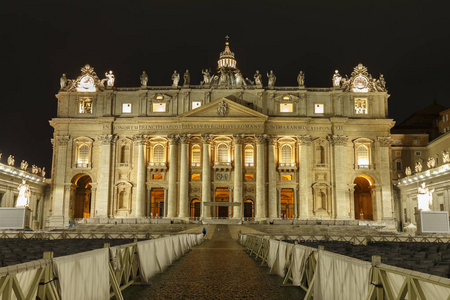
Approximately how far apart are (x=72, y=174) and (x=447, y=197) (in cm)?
4860

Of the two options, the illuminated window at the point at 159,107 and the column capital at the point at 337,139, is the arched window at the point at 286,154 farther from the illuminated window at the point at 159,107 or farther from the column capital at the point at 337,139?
the illuminated window at the point at 159,107

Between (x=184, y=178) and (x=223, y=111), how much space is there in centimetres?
1075

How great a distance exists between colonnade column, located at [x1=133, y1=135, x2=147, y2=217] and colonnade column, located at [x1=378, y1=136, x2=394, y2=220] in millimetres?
32995

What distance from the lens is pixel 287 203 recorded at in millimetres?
69125

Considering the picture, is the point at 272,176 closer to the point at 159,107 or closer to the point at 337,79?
the point at 337,79

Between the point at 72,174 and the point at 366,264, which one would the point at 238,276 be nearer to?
the point at 366,264

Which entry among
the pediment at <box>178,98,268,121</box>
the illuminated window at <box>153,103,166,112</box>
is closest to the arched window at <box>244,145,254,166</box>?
the pediment at <box>178,98,268,121</box>

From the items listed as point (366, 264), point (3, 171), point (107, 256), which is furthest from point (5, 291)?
point (3, 171)

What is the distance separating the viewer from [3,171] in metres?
53.5

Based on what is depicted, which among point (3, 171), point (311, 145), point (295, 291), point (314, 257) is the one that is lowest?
point (295, 291)

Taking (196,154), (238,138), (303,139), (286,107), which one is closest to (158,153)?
(196,154)

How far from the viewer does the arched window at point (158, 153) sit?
67.5m

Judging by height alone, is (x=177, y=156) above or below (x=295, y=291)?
above

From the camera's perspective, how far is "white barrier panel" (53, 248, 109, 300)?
740 centimetres
